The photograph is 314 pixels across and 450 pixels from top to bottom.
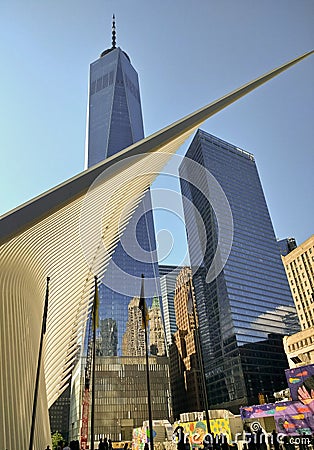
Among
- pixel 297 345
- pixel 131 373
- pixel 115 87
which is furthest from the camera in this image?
pixel 115 87

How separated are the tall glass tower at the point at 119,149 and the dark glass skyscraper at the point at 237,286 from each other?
15056 millimetres

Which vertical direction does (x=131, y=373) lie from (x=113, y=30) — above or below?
below

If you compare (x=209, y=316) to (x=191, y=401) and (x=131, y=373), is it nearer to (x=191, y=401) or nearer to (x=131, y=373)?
(x=191, y=401)

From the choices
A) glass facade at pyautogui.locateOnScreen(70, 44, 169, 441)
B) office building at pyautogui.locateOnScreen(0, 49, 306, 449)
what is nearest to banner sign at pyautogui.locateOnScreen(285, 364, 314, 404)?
office building at pyautogui.locateOnScreen(0, 49, 306, 449)

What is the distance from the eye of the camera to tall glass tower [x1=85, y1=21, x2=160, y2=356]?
3307 inches

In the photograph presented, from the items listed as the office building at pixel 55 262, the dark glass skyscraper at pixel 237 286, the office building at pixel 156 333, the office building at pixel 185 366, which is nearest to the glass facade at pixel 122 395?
the office building at pixel 156 333

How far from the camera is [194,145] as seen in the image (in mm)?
114312

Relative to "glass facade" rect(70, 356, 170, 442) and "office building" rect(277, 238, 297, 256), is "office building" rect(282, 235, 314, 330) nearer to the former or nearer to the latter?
"glass facade" rect(70, 356, 170, 442)

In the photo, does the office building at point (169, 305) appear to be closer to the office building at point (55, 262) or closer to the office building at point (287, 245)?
the office building at point (287, 245)

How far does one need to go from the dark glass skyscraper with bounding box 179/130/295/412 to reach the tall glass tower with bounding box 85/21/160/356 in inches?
593

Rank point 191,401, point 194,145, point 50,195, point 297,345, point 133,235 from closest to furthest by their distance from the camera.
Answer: point 50,195, point 297,345, point 191,401, point 133,235, point 194,145

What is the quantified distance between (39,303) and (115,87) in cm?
9702

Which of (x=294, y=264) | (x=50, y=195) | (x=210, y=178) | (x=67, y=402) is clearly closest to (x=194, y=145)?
(x=210, y=178)

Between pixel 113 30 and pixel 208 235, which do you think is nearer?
pixel 208 235
